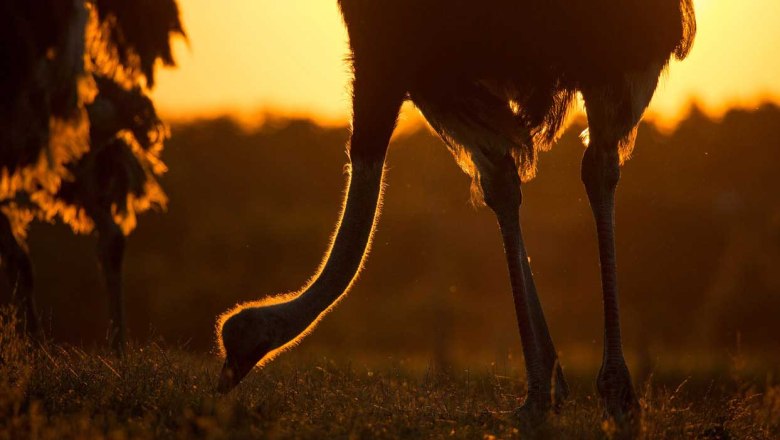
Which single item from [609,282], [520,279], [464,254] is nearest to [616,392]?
[609,282]

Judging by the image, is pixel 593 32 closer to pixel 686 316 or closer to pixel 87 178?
pixel 87 178

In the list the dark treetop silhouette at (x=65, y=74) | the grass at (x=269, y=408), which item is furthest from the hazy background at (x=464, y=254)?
the grass at (x=269, y=408)

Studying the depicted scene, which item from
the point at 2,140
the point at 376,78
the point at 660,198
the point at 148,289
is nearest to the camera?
the point at 2,140

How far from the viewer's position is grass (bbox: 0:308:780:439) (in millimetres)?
5562

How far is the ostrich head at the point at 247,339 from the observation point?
20.2ft

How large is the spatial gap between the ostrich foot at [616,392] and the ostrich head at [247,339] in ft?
5.48

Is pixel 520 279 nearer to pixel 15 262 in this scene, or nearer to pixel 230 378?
pixel 230 378

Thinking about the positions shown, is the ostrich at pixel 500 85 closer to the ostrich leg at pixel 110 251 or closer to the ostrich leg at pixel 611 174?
the ostrich leg at pixel 611 174

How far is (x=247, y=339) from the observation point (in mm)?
6145

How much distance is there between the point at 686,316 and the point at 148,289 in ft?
48.7

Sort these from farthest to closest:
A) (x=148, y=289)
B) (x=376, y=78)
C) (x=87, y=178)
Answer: (x=148, y=289), (x=87, y=178), (x=376, y=78)

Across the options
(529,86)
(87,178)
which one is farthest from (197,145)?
(529,86)

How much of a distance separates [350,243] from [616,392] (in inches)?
62.9

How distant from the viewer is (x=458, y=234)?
35.9 m
